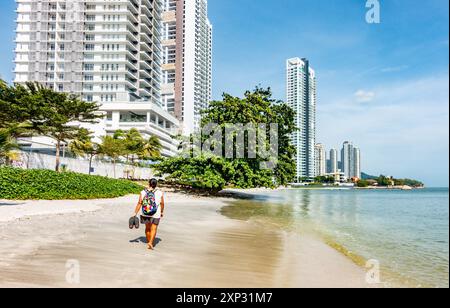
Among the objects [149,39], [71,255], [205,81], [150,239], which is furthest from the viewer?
[205,81]

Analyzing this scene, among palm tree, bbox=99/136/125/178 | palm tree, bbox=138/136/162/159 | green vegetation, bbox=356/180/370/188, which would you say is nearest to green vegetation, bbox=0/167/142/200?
palm tree, bbox=99/136/125/178

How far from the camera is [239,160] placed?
33.8 m

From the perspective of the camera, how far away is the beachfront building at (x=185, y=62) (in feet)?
491

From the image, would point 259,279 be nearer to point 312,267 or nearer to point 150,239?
point 312,267

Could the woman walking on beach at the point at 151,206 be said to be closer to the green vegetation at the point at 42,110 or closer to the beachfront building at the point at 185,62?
the green vegetation at the point at 42,110

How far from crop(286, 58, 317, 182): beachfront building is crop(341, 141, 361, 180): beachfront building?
1845cm

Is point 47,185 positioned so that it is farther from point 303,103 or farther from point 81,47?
point 303,103

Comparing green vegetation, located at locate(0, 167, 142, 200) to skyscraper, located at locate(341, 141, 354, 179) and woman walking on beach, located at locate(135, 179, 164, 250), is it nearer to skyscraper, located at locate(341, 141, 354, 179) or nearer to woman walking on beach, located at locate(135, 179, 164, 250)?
woman walking on beach, located at locate(135, 179, 164, 250)

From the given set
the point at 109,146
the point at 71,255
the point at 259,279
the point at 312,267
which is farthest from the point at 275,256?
the point at 109,146

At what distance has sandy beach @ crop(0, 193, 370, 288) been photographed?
19.7 feet

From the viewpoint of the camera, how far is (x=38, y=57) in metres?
90.4
